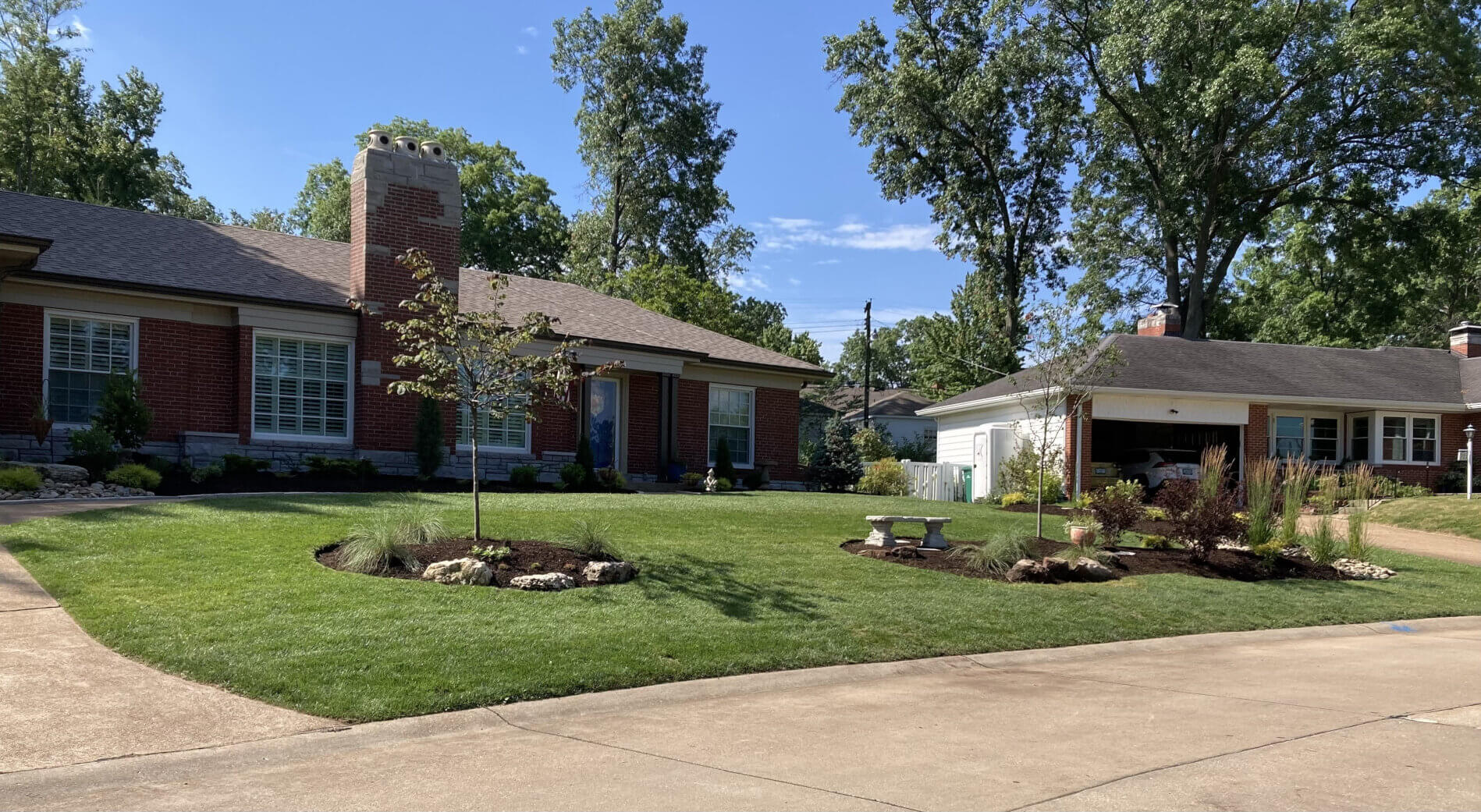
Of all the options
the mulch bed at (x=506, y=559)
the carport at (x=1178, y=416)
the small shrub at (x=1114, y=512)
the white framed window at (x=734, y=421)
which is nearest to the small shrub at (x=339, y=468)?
the mulch bed at (x=506, y=559)

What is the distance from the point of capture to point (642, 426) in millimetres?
23578

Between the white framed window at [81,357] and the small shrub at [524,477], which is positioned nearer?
the white framed window at [81,357]

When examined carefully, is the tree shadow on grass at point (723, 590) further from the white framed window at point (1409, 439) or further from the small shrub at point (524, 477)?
the white framed window at point (1409, 439)

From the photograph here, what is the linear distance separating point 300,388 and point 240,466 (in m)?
2.18

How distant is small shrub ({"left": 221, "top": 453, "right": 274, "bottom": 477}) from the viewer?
16.6 meters

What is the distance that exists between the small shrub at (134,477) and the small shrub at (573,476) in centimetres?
699

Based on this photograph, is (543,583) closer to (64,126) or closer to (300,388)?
(300,388)

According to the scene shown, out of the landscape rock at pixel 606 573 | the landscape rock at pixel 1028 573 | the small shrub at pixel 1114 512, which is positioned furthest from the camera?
the small shrub at pixel 1114 512

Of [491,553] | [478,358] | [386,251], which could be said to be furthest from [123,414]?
[491,553]

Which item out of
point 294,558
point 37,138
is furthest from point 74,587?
point 37,138

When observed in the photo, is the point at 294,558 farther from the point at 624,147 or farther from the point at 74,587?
the point at 624,147

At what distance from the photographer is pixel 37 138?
33281 millimetres

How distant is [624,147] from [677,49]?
4.89 meters

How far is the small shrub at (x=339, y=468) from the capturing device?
1725cm
